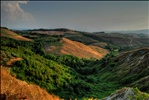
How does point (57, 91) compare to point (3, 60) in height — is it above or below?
below

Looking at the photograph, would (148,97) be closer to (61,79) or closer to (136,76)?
(136,76)

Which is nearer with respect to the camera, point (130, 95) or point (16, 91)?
point (16, 91)

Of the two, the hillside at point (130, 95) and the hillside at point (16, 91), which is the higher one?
the hillside at point (16, 91)

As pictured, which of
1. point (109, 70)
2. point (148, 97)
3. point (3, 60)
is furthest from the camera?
point (109, 70)

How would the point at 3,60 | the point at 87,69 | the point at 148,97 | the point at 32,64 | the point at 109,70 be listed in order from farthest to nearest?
1. the point at 87,69
2. the point at 109,70
3. the point at 32,64
4. the point at 3,60
5. the point at 148,97

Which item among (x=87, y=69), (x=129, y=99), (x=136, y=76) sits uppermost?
(x=129, y=99)

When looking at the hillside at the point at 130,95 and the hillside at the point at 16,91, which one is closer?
the hillside at the point at 16,91

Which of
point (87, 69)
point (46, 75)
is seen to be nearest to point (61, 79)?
point (46, 75)

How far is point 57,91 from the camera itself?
87812 mm

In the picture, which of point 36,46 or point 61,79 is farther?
point 36,46

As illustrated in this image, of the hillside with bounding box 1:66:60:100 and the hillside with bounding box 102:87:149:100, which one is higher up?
the hillside with bounding box 1:66:60:100

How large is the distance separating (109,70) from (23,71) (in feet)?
142

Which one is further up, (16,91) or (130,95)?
(16,91)

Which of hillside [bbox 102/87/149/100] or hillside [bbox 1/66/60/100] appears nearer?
hillside [bbox 1/66/60/100]
